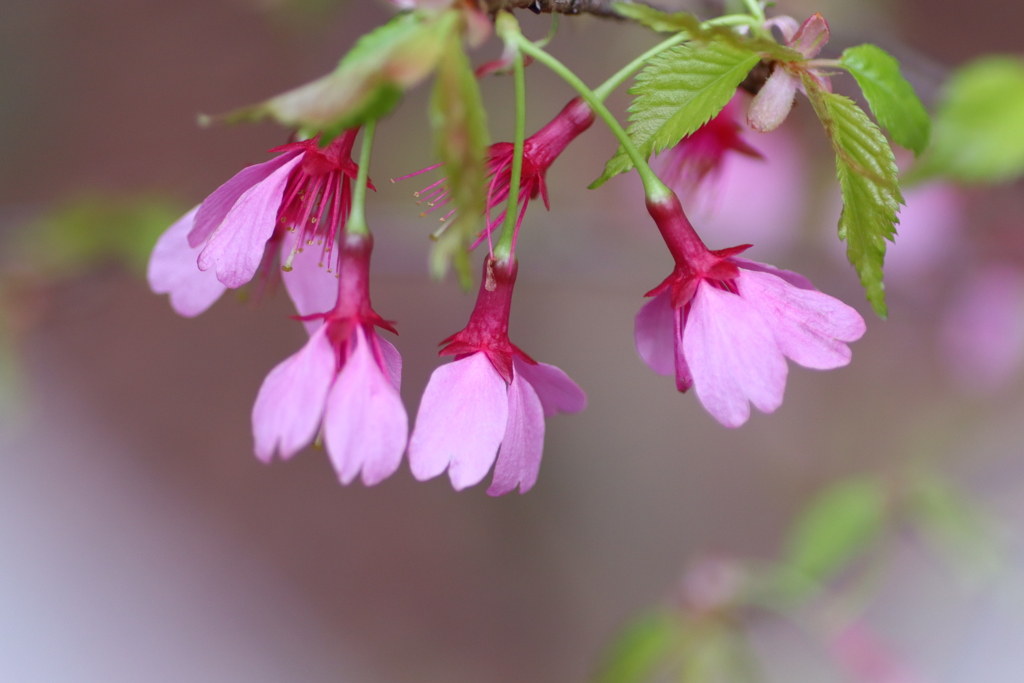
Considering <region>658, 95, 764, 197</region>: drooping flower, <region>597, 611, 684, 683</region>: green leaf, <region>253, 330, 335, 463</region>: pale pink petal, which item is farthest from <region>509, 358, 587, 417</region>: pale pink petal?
<region>597, 611, 684, 683</region>: green leaf

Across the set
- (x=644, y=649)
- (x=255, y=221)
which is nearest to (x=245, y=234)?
(x=255, y=221)

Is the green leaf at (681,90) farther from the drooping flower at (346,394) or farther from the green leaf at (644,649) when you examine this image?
the green leaf at (644,649)

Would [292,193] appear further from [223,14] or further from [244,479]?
[223,14]

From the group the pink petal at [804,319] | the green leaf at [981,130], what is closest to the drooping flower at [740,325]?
the pink petal at [804,319]

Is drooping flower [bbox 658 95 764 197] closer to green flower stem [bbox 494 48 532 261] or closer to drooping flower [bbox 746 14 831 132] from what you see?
drooping flower [bbox 746 14 831 132]

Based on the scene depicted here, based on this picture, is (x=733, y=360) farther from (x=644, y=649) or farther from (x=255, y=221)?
(x=644, y=649)
